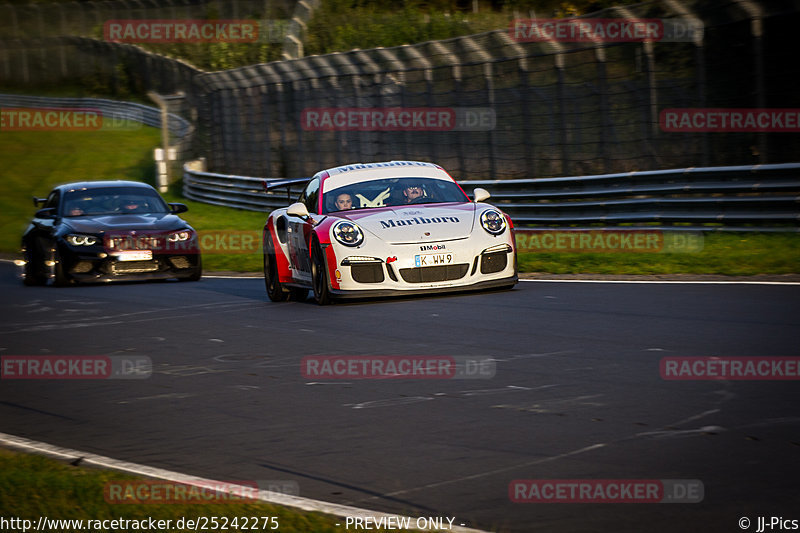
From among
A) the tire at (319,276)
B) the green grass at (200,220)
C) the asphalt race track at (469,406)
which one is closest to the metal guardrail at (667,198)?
the green grass at (200,220)

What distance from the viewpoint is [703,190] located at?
16344 millimetres

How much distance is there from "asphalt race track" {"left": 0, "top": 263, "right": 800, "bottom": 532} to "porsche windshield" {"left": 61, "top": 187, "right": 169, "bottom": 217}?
5.93 meters

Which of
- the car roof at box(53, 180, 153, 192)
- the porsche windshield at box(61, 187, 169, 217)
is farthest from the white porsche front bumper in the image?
the car roof at box(53, 180, 153, 192)

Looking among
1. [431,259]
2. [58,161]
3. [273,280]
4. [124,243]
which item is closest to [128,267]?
[124,243]

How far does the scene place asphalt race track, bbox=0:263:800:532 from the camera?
4.83m

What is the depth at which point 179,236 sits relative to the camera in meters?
16.6

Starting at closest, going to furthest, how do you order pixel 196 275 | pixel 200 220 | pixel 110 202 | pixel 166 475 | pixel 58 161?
1. pixel 166 475
2. pixel 196 275
3. pixel 110 202
4. pixel 200 220
5. pixel 58 161

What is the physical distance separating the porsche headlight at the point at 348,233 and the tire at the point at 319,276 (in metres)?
0.25

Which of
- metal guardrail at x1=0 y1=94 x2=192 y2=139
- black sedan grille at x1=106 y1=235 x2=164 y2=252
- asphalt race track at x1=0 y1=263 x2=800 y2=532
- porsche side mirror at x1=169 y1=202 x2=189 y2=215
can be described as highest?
metal guardrail at x1=0 y1=94 x2=192 y2=139

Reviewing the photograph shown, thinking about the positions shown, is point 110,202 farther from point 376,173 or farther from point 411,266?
→ point 411,266

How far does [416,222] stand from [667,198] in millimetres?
6494

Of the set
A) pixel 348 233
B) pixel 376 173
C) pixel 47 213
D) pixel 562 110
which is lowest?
pixel 348 233

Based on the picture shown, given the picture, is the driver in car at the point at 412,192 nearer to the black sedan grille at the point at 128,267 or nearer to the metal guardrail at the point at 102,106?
the black sedan grille at the point at 128,267

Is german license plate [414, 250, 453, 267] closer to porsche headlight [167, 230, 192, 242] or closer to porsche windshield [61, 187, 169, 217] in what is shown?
porsche headlight [167, 230, 192, 242]
